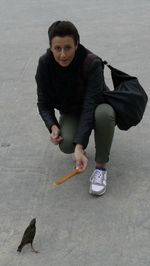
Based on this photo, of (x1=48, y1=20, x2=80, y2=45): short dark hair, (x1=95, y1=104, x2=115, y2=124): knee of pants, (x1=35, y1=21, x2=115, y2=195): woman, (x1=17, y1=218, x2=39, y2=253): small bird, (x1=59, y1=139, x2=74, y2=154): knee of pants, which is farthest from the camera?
(x1=59, y1=139, x2=74, y2=154): knee of pants

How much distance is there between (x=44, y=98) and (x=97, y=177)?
65 cm

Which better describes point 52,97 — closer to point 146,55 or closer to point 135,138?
point 135,138

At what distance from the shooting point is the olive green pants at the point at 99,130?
3.52 metres

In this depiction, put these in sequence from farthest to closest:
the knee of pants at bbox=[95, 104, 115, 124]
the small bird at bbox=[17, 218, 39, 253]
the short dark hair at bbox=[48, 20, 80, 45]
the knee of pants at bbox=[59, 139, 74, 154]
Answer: the knee of pants at bbox=[59, 139, 74, 154], the knee of pants at bbox=[95, 104, 115, 124], the short dark hair at bbox=[48, 20, 80, 45], the small bird at bbox=[17, 218, 39, 253]

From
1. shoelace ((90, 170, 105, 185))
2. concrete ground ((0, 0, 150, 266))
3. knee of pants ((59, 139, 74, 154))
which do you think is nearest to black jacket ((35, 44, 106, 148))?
knee of pants ((59, 139, 74, 154))

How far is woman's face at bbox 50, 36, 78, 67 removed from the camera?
3.32 meters

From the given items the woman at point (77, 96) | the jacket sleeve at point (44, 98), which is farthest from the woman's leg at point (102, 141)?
the jacket sleeve at point (44, 98)

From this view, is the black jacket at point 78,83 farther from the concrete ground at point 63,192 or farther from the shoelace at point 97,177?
the concrete ground at point 63,192

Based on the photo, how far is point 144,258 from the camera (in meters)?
2.98

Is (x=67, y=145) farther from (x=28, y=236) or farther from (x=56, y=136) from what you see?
(x=28, y=236)

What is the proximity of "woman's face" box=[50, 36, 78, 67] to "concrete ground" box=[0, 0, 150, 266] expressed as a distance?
2.98 ft

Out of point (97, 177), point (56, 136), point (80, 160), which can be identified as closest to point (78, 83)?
point (56, 136)

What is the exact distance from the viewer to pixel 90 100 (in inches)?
139

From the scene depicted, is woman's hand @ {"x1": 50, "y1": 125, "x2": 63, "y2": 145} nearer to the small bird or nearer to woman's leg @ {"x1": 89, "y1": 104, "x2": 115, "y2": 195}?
woman's leg @ {"x1": 89, "y1": 104, "x2": 115, "y2": 195}
